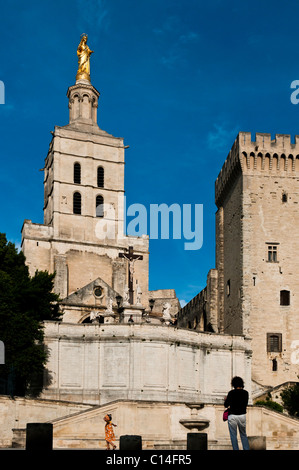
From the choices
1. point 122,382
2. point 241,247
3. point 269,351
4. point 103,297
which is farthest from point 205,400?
point 103,297

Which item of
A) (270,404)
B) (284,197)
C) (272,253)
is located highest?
(284,197)

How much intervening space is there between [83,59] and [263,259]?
3410 centimetres

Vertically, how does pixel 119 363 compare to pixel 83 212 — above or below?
below

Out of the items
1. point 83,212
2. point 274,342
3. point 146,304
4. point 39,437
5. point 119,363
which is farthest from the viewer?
point 83,212

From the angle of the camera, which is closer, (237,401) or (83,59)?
(237,401)

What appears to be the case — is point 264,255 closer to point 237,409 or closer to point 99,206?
point 99,206

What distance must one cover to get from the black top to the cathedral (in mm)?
18468

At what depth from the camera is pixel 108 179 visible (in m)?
70.8

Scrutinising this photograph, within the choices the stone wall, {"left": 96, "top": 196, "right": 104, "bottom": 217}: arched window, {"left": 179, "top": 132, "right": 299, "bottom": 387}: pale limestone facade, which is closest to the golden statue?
{"left": 96, "top": 196, "right": 104, "bottom": 217}: arched window

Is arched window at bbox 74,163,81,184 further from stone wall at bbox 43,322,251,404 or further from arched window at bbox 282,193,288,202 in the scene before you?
stone wall at bbox 43,322,251,404

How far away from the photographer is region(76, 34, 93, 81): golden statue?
248ft

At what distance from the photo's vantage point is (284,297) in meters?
53.8

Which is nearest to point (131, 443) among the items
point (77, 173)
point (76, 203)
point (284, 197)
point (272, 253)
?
point (272, 253)
